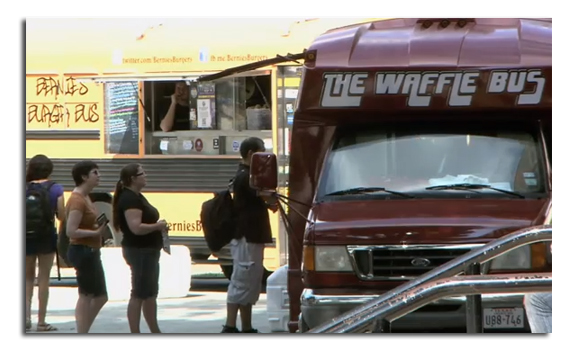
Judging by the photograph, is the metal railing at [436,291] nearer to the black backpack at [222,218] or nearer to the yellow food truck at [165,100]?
the black backpack at [222,218]

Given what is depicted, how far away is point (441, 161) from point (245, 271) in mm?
2545

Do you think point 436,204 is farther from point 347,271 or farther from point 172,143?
point 172,143

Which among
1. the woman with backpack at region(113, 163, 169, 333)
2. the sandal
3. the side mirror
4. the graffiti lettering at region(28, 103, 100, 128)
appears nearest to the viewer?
the side mirror

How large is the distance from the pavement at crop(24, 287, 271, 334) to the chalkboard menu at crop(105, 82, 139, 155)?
1.65 m

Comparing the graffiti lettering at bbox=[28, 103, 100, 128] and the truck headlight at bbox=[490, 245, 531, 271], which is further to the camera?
the graffiti lettering at bbox=[28, 103, 100, 128]

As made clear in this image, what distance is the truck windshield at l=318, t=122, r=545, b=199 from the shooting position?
752 centimetres

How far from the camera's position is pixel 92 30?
40.1ft

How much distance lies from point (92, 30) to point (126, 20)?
0.50 meters

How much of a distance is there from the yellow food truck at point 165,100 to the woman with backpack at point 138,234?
2578 millimetres

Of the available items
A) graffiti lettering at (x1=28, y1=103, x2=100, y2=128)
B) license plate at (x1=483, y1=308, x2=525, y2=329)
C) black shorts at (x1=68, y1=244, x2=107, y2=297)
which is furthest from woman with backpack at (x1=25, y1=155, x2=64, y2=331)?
license plate at (x1=483, y1=308, x2=525, y2=329)

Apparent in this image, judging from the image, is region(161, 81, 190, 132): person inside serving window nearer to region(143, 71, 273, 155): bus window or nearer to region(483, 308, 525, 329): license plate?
region(143, 71, 273, 155): bus window

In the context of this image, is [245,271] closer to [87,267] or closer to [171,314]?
[87,267]

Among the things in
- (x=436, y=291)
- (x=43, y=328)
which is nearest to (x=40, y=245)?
(x=43, y=328)

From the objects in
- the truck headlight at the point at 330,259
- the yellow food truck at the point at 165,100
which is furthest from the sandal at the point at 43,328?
the truck headlight at the point at 330,259
